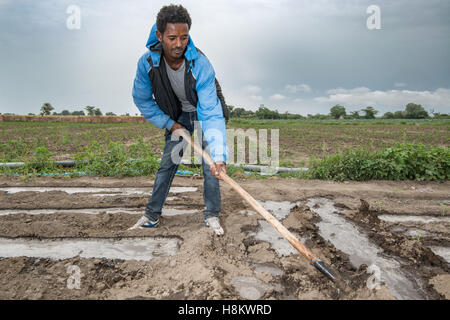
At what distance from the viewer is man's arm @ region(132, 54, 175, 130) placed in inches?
98.7

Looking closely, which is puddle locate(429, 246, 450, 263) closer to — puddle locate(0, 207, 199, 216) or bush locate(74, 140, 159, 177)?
puddle locate(0, 207, 199, 216)

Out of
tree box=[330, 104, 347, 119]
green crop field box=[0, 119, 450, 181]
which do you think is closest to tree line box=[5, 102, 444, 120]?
Answer: tree box=[330, 104, 347, 119]

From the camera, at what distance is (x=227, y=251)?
2.33 meters

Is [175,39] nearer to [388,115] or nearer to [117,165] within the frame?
[117,165]

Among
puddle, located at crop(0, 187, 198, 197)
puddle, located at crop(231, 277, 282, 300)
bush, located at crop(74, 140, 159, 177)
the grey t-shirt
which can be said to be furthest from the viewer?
bush, located at crop(74, 140, 159, 177)

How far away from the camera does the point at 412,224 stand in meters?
3.05

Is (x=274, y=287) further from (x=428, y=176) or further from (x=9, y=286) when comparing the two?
(x=428, y=176)

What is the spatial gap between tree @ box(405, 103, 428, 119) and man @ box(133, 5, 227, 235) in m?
50.0

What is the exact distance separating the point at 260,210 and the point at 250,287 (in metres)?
0.54

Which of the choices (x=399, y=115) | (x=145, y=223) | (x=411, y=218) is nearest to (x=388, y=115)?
(x=399, y=115)

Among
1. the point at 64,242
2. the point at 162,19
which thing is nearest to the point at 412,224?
the point at 162,19

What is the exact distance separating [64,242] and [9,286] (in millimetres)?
664

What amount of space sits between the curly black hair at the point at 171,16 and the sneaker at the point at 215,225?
1.68 m

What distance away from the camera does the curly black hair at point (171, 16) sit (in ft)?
6.98
